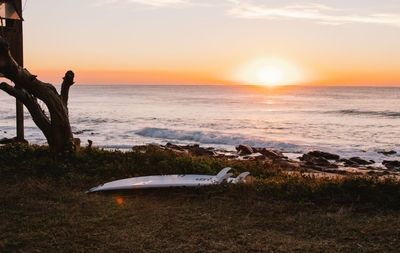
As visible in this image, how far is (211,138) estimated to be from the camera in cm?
2502

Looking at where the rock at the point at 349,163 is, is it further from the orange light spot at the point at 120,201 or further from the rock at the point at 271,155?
the orange light spot at the point at 120,201

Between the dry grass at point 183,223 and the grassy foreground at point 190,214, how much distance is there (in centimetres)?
1

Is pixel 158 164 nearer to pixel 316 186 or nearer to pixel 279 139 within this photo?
pixel 316 186

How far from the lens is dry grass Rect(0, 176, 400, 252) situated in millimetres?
4496


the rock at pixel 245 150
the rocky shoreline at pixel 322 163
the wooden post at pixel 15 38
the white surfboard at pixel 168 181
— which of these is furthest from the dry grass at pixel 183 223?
the rock at pixel 245 150

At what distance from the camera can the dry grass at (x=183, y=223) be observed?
450cm

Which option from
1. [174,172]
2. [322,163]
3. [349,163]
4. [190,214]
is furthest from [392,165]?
[190,214]

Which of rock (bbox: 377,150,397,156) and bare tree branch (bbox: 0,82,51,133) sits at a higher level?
bare tree branch (bbox: 0,82,51,133)

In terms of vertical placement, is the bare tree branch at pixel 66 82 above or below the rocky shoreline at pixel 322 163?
above

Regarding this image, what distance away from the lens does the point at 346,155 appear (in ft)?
62.2

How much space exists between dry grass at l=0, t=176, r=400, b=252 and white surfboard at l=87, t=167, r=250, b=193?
0.15 metres

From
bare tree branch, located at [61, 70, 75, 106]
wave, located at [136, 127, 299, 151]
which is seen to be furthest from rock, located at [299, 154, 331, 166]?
bare tree branch, located at [61, 70, 75, 106]

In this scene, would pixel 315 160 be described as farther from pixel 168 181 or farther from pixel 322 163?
pixel 168 181

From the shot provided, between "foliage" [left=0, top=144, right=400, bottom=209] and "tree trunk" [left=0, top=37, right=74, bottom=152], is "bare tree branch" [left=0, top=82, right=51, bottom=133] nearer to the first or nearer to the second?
"tree trunk" [left=0, top=37, right=74, bottom=152]
